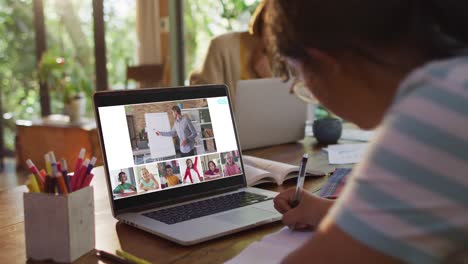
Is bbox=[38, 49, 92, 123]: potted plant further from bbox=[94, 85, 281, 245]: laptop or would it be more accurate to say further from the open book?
bbox=[94, 85, 281, 245]: laptop

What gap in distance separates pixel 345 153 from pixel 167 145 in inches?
30.1

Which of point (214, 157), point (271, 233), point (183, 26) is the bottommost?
point (271, 233)

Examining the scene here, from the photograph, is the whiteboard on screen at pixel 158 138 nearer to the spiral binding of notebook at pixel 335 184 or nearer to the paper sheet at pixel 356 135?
the spiral binding of notebook at pixel 335 184

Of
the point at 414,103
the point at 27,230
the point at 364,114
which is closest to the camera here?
the point at 414,103

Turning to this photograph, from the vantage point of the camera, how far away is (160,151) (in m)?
1.09

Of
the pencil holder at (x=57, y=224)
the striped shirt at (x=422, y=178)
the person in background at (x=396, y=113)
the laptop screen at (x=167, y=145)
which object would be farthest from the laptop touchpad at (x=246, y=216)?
the striped shirt at (x=422, y=178)

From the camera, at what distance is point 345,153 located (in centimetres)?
167

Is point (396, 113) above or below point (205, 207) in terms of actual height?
above

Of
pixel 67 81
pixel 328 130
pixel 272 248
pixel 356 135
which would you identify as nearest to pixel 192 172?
pixel 272 248

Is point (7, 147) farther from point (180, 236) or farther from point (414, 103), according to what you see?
point (414, 103)

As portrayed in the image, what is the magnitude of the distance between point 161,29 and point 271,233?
13.5 ft

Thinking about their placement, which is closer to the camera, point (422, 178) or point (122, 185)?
point (422, 178)

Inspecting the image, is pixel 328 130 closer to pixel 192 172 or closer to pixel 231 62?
pixel 231 62

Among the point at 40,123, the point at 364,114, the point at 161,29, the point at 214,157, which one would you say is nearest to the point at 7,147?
the point at 40,123
